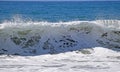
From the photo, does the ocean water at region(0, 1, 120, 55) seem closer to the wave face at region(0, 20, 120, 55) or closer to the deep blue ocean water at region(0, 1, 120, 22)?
the wave face at region(0, 20, 120, 55)

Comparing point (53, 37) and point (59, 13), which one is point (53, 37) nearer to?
point (53, 37)

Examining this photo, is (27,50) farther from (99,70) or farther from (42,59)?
(99,70)

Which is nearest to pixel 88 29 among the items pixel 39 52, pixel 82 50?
pixel 82 50

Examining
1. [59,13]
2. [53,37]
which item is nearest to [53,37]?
[53,37]

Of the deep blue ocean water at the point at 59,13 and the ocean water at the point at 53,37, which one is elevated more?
the ocean water at the point at 53,37

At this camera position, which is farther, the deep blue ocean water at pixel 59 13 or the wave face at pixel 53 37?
the deep blue ocean water at pixel 59 13

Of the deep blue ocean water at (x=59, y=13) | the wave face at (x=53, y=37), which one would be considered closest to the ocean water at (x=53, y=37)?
the wave face at (x=53, y=37)

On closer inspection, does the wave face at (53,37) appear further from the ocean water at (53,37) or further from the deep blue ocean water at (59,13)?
the deep blue ocean water at (59,13)

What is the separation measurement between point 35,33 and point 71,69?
3.61 metres

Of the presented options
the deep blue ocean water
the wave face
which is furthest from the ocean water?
the deep blue ocean water

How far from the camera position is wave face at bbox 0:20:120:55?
9.68 metres

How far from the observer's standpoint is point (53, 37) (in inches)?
398

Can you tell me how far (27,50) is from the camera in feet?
31.3

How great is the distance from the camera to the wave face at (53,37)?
31.8 ft
